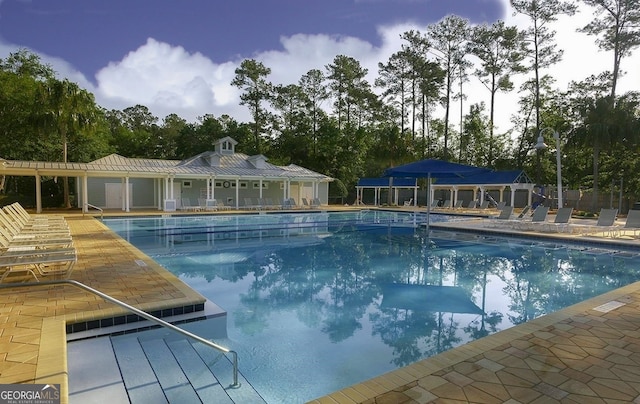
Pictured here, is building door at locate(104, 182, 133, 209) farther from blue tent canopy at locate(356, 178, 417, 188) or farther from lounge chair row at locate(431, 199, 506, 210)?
lounge chair row at locate(431, 199, 506, 210)

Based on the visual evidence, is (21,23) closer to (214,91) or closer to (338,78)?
(214,91)

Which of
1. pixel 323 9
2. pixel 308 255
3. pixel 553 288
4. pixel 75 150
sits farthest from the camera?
pixel 75 150

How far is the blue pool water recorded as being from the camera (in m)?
4.26

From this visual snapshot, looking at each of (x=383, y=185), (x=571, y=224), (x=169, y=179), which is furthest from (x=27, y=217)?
(x=383, y=185)

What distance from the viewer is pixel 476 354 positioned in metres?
3.52

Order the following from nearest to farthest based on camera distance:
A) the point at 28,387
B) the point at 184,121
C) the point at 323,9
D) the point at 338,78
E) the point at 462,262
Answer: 1. the point at 28,387
2. the point at 462,262
3. the point at 323,9
4. the point at 338,78
5. the point at 184,121

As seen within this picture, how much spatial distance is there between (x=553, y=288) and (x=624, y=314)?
8.33ft

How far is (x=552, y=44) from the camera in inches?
1077

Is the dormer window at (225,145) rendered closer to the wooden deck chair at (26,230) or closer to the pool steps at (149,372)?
the wooden deck chair at (26,230)

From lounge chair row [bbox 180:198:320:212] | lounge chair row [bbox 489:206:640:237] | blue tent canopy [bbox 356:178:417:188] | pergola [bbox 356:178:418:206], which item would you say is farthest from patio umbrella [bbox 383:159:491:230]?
blue tent canopy [bbox 356:178:417:188]

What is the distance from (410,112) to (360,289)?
3056 cm

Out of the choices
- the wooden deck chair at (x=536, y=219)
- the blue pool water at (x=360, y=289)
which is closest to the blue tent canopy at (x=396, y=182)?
the wooden deck chair at (x=536, y=219)

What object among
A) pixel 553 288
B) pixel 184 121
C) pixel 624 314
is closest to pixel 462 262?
pixel 553 288

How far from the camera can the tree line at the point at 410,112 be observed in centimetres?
2273
